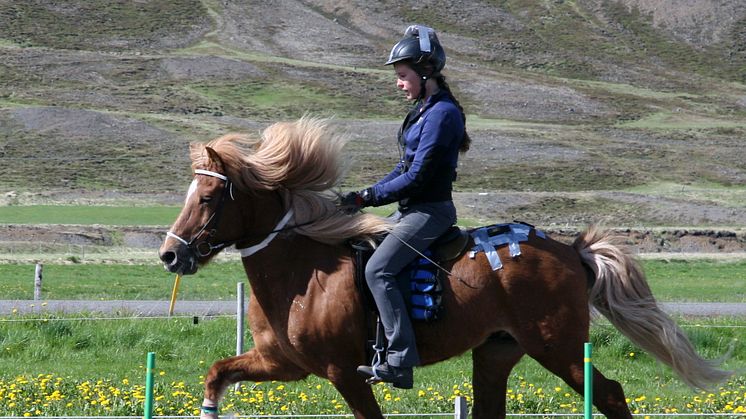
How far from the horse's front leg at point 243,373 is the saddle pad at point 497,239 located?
5.08 feet

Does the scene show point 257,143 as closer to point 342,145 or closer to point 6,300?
point 342,145

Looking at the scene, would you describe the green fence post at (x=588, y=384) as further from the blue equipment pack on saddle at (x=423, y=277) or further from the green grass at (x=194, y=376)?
the green grass at (x=194, y=376)

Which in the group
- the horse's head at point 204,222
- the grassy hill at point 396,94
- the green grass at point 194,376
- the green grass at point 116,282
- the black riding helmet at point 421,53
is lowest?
the grassy hill at point 396,94

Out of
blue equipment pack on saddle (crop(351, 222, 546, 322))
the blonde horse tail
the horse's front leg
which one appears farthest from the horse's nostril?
the blonde horse tail

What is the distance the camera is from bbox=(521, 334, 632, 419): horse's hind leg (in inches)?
320

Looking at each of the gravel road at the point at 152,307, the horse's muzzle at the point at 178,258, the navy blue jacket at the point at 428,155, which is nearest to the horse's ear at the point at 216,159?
the horse's muzzle at the point at 178,258

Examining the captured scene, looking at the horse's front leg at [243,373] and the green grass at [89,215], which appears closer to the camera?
the horse's front leg at [243,373]

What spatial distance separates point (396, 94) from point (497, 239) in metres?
77.6

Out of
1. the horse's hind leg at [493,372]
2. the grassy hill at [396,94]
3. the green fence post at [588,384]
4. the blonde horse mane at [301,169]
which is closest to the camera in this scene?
the green fence post at [588,384]

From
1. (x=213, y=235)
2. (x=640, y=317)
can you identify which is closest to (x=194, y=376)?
(x=213, y=235)

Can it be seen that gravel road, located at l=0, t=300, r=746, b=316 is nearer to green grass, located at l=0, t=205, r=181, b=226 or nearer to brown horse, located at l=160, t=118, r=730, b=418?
brown horse, located at l=160, t=118, r=730, b=418

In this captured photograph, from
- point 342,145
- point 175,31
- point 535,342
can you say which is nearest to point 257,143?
point 342,145

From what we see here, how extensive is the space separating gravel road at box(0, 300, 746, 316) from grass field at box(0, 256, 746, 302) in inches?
67.3

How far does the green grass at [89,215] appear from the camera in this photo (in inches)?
1761
